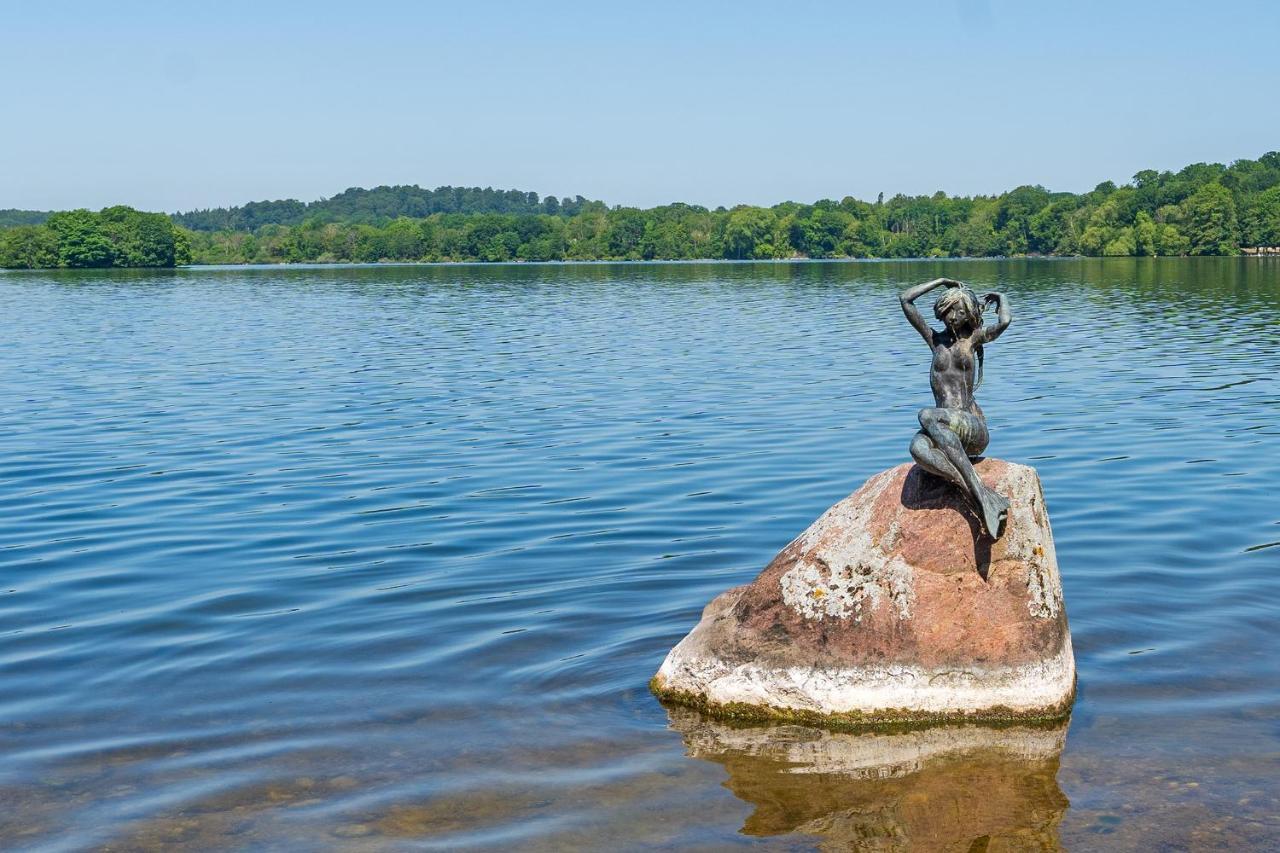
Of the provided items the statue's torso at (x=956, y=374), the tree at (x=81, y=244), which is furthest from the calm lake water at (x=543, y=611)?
the tree at (x=81, y=244)

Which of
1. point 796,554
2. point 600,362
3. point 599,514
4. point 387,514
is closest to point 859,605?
point 796,554

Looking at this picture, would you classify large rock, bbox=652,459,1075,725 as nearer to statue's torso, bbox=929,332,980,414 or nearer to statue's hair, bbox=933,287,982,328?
statue's torso, bbox=929,332,980,414

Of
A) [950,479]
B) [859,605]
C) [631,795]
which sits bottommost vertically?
[631,795]

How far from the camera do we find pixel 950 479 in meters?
9.71

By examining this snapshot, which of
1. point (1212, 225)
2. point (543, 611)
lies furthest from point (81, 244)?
point (543, 611)

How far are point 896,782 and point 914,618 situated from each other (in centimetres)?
126

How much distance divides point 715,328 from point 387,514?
123 ft

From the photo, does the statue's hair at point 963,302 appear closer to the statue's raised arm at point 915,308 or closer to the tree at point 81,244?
the statue's raised arm at point 915,308

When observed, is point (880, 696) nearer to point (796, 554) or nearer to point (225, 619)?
point (796, 554)

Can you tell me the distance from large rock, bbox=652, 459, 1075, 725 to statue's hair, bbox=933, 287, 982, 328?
3.67 feet

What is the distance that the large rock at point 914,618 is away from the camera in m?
9.95

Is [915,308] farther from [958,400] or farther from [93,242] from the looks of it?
[93,242]

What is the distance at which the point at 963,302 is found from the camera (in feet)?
34.0

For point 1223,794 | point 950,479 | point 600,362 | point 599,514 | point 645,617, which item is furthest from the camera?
point 600,362
